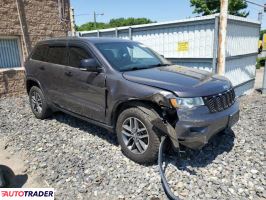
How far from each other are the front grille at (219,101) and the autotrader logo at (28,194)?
89.6 inches

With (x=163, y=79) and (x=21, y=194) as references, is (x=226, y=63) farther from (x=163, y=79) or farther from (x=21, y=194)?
(x=21, y=194)

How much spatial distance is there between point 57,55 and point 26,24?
5166 mm

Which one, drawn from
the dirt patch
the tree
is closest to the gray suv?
the dirt patch

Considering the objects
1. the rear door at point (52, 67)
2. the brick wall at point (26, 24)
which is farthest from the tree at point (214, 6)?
the rear door at point (52, 67)

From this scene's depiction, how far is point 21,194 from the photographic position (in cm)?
295

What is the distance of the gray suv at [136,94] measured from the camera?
3326 mm

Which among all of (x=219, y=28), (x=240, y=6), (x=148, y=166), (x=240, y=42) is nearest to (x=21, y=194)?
(x=148, y=166)

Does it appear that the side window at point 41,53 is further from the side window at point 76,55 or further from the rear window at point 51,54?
the side window at point 76,55

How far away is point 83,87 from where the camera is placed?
439cm

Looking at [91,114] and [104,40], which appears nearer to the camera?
[91,114]

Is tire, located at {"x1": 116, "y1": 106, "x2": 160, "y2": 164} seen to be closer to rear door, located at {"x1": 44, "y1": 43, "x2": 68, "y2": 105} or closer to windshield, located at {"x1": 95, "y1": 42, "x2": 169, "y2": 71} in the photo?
windshield, located at {"x1": 95, "y1": 42, "x2": 169, "y2": 71}

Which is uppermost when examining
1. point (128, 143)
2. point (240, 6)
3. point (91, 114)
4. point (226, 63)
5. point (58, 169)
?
point (240, 6)

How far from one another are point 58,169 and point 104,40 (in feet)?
7.92

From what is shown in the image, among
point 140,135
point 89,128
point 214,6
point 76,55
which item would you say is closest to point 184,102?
point 140,135
